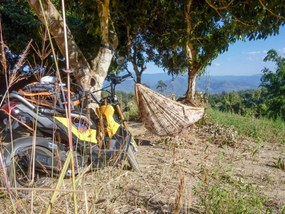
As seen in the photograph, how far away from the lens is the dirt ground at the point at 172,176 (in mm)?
1488

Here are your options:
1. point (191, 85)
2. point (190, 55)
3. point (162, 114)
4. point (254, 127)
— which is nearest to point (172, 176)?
point (162, 114)

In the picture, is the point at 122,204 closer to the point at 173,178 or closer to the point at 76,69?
the point at 173,178

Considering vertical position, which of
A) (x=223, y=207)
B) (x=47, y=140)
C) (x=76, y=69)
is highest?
(x=76, y=69)

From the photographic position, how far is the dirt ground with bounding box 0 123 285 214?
149 cm

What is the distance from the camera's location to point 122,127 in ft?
9.21

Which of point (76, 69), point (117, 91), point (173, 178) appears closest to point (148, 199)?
point (173, 178)

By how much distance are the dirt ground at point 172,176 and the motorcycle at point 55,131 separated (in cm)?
21

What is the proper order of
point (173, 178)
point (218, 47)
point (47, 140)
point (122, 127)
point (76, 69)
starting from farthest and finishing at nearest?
point (218, 47), point (76, 69), point (122, 127), point (173, 178), point (47, 140)

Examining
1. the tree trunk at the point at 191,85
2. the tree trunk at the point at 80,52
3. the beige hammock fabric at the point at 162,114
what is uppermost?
the tree trunk at the point at 80,52

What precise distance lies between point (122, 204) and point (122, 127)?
92 cm

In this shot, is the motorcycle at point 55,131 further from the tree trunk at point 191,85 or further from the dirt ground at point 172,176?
the tree trunk at point 191,85

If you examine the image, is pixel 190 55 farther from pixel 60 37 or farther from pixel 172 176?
pixel 172 176

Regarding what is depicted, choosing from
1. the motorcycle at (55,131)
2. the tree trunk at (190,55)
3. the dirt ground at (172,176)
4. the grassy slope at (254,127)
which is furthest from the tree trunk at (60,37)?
the grassy slope at (254,127)

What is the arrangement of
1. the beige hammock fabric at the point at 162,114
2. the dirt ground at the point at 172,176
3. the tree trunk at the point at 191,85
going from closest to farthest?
the dirt ground at the point at 172,176, the beige hammock fabric at the point at 162,114, the tree trunk at the point at 191,85
